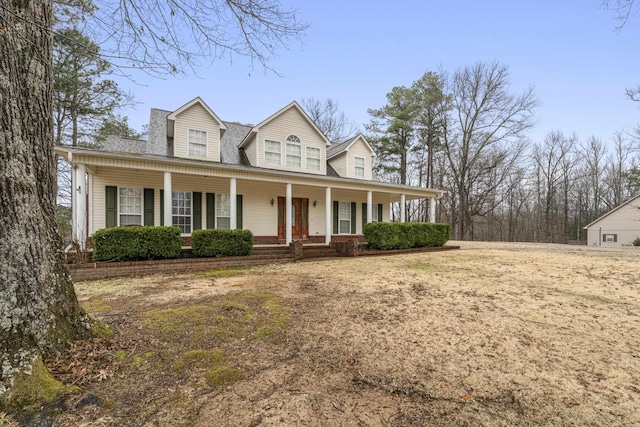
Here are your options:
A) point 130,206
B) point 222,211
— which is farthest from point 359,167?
point 130,206

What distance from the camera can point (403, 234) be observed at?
39.9 feet

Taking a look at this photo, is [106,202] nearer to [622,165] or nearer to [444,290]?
[444,290]

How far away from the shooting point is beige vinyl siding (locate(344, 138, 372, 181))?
48.5 ft

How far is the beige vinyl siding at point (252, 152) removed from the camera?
12227 mm

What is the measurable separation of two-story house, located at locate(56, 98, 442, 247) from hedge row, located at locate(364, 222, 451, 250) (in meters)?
1.90

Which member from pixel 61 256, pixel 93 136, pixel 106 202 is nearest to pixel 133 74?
pixel 61 256

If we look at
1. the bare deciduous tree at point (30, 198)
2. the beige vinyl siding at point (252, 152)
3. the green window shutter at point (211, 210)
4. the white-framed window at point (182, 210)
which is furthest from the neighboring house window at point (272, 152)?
the bare deciduous tree at point (30, 198)

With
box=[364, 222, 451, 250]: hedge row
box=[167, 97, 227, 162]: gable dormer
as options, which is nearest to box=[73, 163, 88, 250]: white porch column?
box=[167, 97, 227, 162]: gable dormer

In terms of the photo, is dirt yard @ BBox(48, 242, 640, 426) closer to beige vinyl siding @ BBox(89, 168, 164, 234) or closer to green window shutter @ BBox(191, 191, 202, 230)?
beige vinyl siding @ BBox(89, 168, 164, 234)

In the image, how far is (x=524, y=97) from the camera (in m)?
22.0

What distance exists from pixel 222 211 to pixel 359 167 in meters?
7.40

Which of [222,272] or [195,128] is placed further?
[195,128]

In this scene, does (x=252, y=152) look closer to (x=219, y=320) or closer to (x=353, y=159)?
(x=353, y=159)

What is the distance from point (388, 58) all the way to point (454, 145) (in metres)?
14.3
